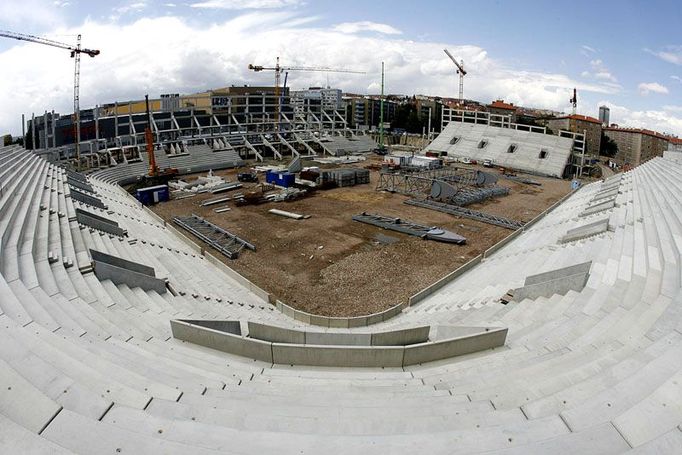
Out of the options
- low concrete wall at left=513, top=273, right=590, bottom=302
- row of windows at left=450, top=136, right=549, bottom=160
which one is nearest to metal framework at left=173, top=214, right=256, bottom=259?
low concrete wall at left=513, top=273, right=590, bottom=302

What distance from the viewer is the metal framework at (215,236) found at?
2392cm

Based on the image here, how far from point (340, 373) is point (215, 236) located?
19.6m

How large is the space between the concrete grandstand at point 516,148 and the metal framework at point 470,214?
26.2 meters

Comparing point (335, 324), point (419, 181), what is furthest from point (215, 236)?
point (419, 181)

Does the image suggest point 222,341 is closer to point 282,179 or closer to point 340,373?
point 340,373

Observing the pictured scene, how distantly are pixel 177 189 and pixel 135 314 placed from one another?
32.0 m

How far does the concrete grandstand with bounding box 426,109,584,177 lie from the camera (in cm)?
5597

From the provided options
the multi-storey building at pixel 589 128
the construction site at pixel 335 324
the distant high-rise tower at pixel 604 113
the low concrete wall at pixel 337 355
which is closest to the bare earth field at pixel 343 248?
the construction site at pixel 335 324

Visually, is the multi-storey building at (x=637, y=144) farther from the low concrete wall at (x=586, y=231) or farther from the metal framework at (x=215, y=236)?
the metal framework at (x=215, y=236)

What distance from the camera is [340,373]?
27.1 feet

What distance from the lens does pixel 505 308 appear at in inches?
511

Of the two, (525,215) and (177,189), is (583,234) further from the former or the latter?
(177,189)

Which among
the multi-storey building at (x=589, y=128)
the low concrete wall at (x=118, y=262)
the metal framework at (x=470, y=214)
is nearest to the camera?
the low concrete wall at (x=118, y=262)

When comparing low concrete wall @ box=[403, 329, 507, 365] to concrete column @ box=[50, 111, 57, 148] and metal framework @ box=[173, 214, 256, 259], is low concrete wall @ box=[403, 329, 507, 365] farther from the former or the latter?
concrete column @ box=[50, 111, 57, 148]
